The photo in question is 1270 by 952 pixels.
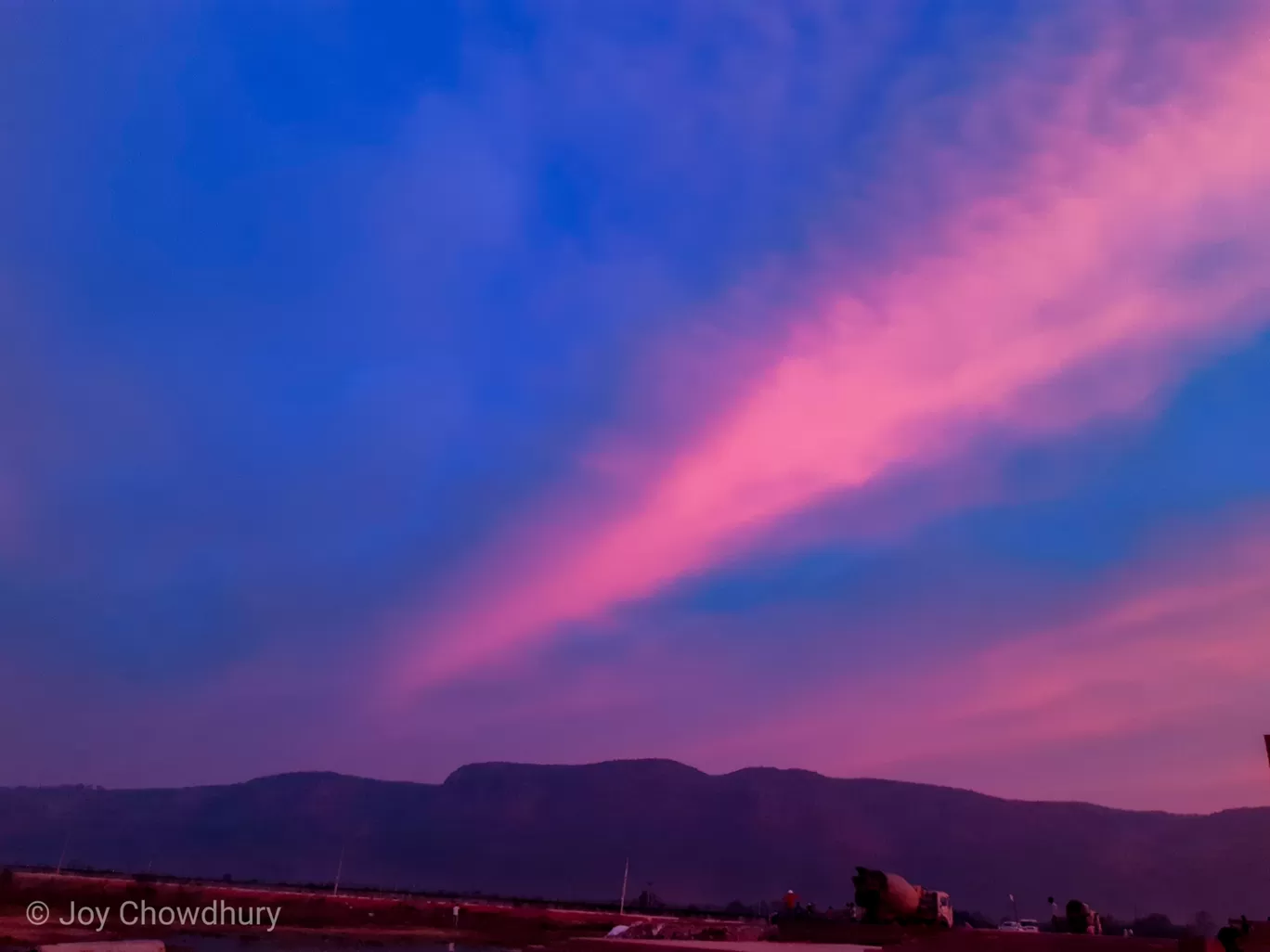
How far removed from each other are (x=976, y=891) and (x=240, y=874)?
135 metres

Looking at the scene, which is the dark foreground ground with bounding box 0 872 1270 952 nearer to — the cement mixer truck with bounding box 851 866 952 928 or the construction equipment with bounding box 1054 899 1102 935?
the cement mixer truck with bounding box 851 866 952 928

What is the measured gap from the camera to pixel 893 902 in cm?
3819

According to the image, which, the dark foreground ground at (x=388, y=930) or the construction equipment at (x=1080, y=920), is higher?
the construction equipment at (x=1080, y=920)

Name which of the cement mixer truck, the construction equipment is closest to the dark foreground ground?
the cement mixer truck

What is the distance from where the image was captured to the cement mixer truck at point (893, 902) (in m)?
38.2

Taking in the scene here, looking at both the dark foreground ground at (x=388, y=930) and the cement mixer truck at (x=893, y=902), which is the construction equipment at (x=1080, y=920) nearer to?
the cement mixer truck at (x=893, y=902)

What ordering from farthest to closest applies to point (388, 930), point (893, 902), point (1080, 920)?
point (388, 930), point (1080, 920), point (893, 902)

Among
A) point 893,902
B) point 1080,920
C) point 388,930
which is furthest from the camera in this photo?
point 388,930

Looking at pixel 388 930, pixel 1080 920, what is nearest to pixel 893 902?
pixel 1080 920

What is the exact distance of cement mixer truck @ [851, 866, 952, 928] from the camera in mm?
38188

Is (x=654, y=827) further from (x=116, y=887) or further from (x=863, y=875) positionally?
(x=863, y=875)

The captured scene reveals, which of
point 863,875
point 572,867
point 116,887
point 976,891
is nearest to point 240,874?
point 572,867

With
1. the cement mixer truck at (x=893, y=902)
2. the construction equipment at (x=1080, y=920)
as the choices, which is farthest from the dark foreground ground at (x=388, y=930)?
the construction equipment at (x=1080, y=920)

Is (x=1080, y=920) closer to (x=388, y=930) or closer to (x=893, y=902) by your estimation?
(x=893, y=902)
